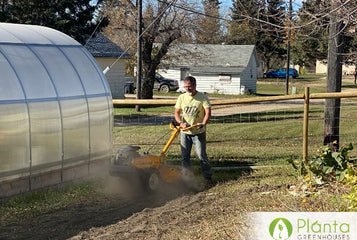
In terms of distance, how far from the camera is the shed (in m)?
36.4

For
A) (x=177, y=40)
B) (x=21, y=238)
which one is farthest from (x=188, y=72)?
(x=21, y=238)

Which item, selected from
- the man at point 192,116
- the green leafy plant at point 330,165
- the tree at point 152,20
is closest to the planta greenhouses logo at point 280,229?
the green leafy plant at point 330,165

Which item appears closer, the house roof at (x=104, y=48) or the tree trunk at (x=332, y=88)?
the tree trunk at (x=332, y=88)

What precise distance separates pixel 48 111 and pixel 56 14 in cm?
1417

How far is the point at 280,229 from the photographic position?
6.27m

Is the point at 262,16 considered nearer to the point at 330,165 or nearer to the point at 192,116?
the point at 192,116

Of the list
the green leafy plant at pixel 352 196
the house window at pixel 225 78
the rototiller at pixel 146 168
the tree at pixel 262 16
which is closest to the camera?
the green leafy plant at pixel 352 196

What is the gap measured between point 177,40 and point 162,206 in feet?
83.3

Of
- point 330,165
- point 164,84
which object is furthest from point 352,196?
point 164,84

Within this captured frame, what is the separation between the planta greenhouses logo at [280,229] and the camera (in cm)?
619

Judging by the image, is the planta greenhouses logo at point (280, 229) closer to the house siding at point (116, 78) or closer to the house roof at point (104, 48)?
the house roof at point (104, 48)

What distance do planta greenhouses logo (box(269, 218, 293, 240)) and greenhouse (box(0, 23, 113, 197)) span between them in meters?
4.49

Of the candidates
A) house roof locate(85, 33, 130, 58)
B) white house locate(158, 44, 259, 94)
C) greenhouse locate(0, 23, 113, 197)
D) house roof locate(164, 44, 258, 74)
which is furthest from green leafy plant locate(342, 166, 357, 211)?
white house locate(158, 44, 259, 94)

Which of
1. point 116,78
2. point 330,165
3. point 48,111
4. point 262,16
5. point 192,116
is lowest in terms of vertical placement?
point 330,165
